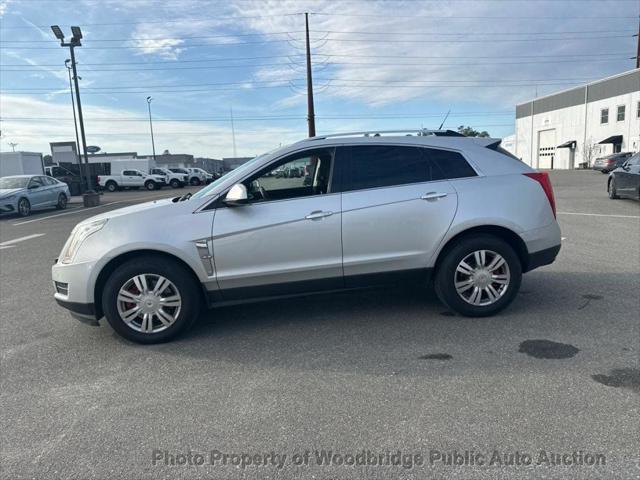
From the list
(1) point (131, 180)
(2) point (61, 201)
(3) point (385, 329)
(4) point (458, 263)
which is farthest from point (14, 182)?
(1) point (131, 180)

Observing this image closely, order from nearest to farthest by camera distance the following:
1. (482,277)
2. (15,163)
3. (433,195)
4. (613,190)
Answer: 1. (433,195)
2. (482,277)
3. (613,190)
4. (15,163)

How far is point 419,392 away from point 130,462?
1.83 metres

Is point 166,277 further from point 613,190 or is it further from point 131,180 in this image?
point 131,180

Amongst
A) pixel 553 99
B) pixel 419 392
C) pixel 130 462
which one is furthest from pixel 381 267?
pixel 553 99

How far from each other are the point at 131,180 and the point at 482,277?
40.1 metres

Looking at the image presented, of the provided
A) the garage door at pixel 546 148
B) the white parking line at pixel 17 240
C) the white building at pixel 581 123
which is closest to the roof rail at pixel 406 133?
the white parking line at pixel 17 240

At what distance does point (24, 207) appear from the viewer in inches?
682

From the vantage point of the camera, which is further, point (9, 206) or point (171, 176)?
point (171, 176)

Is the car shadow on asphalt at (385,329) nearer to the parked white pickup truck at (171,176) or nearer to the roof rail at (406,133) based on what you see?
the roof rail at (406,133)

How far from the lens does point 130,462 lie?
101 inches

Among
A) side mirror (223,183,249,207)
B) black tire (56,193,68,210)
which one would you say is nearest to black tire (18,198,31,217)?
black tire (56,193,68,210)

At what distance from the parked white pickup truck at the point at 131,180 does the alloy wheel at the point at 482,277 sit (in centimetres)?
3918

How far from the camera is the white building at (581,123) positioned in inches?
1781

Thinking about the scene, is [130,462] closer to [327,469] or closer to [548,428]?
[327,469]
